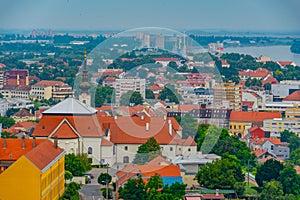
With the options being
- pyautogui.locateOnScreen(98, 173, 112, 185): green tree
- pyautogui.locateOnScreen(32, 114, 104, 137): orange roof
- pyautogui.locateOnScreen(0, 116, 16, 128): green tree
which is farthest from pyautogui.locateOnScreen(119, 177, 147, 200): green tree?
pyautogui.locateOnScreen(0, 116, 16, 128): green tree

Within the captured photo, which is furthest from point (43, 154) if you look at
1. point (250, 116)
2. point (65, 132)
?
point (250, 116)

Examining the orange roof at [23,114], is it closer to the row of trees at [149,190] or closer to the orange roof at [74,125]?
the orange roof at [74,125]

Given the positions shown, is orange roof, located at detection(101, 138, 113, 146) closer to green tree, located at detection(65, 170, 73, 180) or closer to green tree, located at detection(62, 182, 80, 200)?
green tree, located at detection(65, 170, 73, 180)

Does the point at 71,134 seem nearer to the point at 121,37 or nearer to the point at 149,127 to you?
the point at 149,127

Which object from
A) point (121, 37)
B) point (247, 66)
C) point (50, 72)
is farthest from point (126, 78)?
point (247, 66)

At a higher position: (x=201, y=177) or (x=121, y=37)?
(x=121, y=37)

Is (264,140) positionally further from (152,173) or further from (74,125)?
(152,173)
